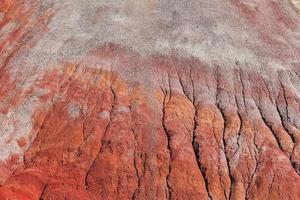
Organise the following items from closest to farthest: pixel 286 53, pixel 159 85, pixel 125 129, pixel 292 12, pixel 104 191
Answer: pixel 104 191 → pixel 125 129 → pixel 159 85 → pixel 286 53 → pixel 292 12

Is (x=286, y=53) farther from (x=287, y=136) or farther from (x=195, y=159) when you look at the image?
(x=195, y=159)

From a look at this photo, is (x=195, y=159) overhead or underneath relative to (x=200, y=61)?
underneath

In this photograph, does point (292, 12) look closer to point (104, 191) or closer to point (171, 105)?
point (171, 105)

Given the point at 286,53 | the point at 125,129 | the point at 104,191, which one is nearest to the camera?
the point at 104,191

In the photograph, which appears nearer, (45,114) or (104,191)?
(104,191)

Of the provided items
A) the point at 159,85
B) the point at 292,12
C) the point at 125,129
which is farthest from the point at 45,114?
the point at 292,12

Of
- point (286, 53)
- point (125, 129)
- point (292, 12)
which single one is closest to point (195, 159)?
point (125, 129)
